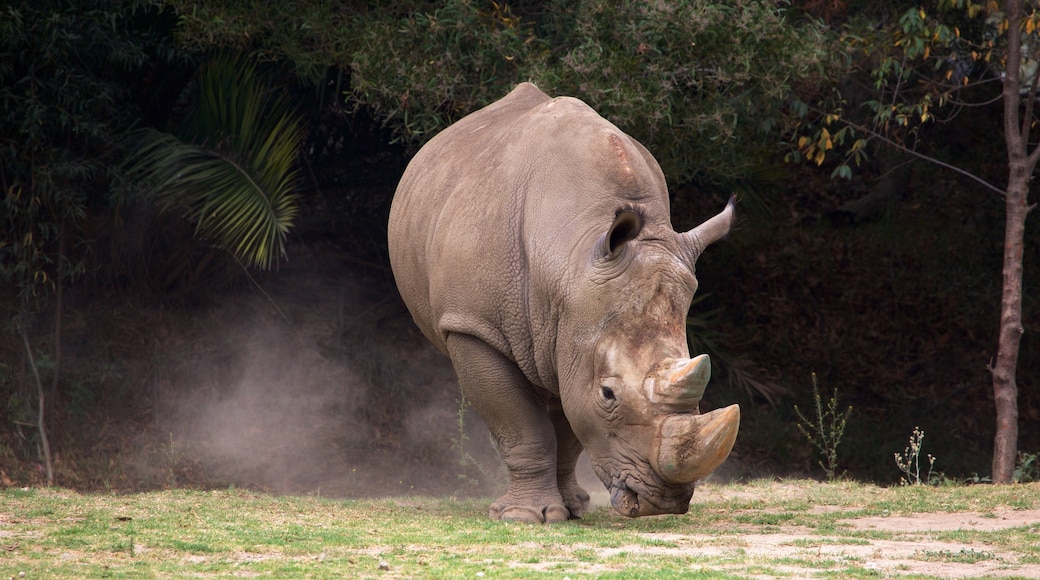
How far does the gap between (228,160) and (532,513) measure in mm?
5227

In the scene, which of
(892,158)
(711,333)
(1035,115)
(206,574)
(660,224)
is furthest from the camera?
(892,158)

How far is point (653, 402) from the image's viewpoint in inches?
252

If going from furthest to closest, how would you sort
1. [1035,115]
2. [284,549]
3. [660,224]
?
[1035,115] → [660,224] → [284,549]

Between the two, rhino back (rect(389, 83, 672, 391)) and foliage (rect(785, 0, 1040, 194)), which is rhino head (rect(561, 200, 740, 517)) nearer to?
rhino back (rect(389, 83, 672, 391))

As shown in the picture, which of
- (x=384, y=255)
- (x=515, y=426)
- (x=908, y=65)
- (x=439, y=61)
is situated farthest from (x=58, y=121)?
(x=908, y=65)

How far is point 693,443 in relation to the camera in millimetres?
6191

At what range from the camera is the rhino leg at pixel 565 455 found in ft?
26.5

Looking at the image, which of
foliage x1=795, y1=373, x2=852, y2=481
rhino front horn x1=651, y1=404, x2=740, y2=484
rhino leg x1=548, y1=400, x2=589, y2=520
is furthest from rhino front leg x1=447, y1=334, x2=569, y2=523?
foliage x1=795, y1=373, x2=852, y2=481

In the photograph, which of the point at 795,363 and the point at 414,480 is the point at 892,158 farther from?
the point at 414,480

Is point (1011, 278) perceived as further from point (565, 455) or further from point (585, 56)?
point (565, 455)

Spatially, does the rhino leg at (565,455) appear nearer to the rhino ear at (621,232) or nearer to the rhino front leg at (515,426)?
the rhino front leg at (515,426)

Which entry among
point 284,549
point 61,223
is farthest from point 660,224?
point 61,223

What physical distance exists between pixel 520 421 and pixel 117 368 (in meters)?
6.55

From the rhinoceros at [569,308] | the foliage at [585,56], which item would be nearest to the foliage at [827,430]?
the foliage at [585,56]
